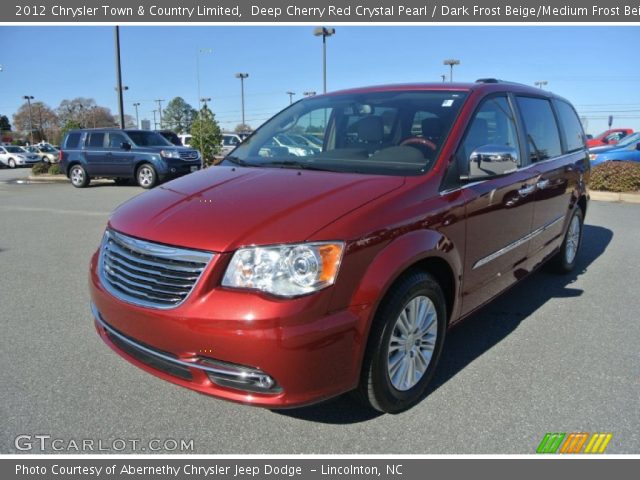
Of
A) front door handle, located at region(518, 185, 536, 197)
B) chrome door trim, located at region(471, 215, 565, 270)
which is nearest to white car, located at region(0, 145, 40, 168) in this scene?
chrome door trim, located at region(471, 215, 565, 270)

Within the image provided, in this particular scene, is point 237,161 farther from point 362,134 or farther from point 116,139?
point 116,139

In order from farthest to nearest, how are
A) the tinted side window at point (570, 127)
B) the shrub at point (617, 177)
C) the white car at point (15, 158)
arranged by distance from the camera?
the white car at point (15, 158), the shrub at point (617, 177), the tinted side window at point (570, 127)

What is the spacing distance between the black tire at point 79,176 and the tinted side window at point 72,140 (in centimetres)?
68

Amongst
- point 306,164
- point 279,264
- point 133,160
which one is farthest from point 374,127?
point 133,160

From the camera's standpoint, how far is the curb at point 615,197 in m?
11.4

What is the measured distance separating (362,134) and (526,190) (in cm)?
139

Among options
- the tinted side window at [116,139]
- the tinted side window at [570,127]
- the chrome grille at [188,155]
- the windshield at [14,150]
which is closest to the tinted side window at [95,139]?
the tinted side window at [116,139]

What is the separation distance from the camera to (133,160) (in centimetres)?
1502

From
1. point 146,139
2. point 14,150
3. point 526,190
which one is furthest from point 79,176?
point 14,150

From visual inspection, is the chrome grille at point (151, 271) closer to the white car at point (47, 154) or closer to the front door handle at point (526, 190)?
the front door handle at point (526, 190)

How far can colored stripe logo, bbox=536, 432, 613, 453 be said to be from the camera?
2.58m
